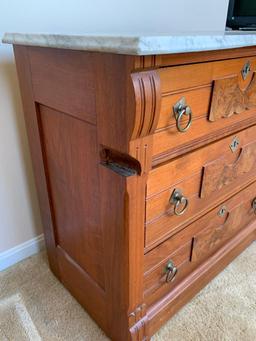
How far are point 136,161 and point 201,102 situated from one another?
0.80ft

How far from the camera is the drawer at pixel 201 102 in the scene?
0.61 metres

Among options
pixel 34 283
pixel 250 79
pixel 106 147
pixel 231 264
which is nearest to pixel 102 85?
pixel 106 147

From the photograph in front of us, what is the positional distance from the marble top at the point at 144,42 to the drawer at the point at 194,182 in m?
0.29

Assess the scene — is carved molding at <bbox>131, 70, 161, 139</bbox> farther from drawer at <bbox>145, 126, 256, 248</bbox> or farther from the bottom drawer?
the bottom drawer

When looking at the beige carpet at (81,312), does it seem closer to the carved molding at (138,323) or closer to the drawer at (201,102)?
the carved molding at (138,323)

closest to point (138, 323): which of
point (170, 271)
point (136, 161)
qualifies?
point (170, 271)

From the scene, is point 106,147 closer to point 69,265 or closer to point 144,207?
point 144,207

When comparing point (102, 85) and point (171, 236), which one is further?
point (171, 236)

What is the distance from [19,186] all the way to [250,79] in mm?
956

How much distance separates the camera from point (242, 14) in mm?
1236

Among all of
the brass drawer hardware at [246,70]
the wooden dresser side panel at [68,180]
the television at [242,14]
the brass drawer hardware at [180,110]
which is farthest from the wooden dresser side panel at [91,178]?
the television at [242,14]

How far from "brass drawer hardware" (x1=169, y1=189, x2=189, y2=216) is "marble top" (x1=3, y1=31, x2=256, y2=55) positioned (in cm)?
39

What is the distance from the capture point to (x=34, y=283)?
1.19 m

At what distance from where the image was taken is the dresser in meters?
0.56
